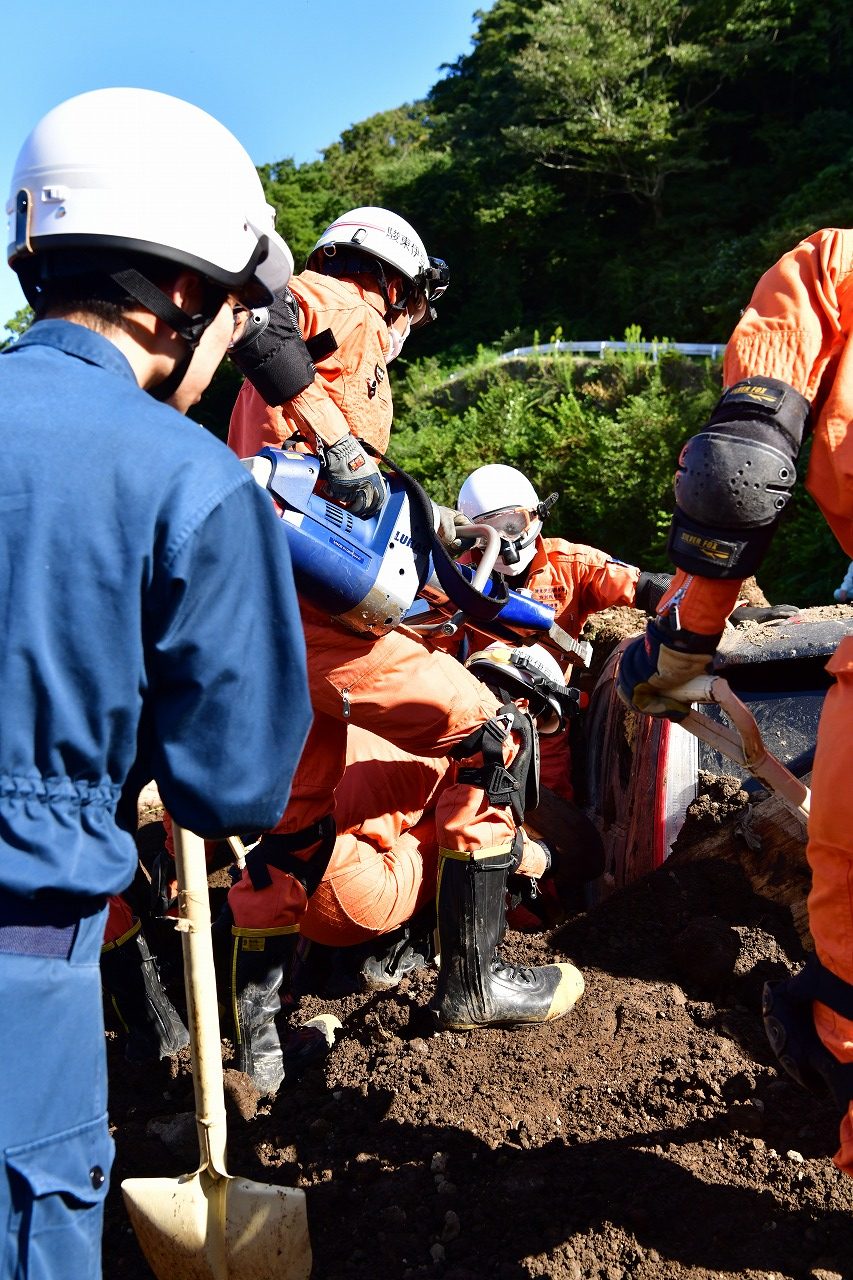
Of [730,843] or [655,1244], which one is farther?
[730,843]

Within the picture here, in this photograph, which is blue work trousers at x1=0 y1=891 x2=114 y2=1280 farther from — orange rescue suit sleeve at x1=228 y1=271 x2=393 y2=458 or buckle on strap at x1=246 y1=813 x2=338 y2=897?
orange rescue suit sleeve at x1=228 y1=271 x2=393 y2=458

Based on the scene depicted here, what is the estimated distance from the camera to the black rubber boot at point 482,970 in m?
3.47

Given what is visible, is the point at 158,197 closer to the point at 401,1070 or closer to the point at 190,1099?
the point at 401,1070

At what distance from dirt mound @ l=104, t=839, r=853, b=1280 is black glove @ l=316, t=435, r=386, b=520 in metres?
1.58

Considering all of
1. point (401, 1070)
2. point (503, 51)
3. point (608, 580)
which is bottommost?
point (401, 1070)

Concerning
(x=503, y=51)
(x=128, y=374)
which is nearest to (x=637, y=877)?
(x=128, y=374)

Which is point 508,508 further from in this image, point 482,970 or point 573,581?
point 482,970

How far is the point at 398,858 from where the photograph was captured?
4.07m

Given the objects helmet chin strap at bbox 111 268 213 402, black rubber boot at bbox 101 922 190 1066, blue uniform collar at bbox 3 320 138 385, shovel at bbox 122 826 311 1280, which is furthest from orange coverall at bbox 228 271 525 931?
blue uniform collar at bbox 3 320 138 385

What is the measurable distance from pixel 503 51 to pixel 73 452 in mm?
31908

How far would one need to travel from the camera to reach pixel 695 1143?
112 inches

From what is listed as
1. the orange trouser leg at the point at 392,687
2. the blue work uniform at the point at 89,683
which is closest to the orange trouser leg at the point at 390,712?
the orange trouser leg at the point at 392,687

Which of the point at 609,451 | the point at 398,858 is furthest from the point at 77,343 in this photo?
the point at 609,451

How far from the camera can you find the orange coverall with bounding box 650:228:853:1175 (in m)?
2.02
